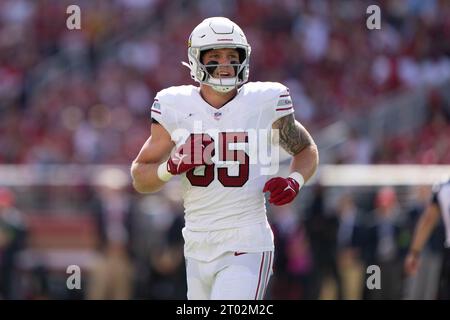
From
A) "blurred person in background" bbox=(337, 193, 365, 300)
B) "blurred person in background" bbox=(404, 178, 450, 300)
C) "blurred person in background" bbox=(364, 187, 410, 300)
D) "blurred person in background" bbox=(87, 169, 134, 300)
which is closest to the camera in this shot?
"blurred person in background" bbox=(404, 178, 450, 300)

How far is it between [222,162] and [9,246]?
6303 mm

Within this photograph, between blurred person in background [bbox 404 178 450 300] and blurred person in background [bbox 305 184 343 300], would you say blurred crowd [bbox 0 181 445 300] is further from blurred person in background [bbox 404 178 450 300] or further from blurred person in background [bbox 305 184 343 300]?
blurred person in background [bbox 404 178 450 300]

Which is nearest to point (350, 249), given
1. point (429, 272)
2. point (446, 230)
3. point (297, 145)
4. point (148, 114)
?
point (429, 272)

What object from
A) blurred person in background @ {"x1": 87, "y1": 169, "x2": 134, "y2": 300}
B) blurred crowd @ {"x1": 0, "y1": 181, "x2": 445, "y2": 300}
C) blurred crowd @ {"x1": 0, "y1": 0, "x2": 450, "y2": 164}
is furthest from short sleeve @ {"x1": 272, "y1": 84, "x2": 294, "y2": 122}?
blurred crowd @ {"x1": 0, "y1": 0, "x2": 450, "y2": 164}

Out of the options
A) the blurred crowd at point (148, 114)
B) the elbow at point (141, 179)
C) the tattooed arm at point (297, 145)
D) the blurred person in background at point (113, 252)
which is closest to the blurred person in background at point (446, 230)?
the blurred crowd at point (148, 114)

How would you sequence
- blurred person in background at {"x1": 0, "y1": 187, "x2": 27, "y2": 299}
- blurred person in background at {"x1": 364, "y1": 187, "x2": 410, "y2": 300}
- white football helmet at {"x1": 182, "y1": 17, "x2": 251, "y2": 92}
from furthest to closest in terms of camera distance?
blurred person in background at {"x1": 0, "y1": 187, "x2": 27, "y2": 299}, blurred person in background at {"x1": 364, "y1": 187, "x2": 410, "y2": 300}, white football helmet at {"x1": 182, "y1": 17, "x2": 251, "y2": 92}

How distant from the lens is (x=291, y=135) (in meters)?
5.73

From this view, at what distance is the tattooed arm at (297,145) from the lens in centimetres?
569

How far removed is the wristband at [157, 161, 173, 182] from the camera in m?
5.57

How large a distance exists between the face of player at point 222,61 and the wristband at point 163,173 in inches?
18.8

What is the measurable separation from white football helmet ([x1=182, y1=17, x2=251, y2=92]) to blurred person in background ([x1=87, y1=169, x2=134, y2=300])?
644 centimetres

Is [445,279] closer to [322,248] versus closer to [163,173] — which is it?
[163,173]
